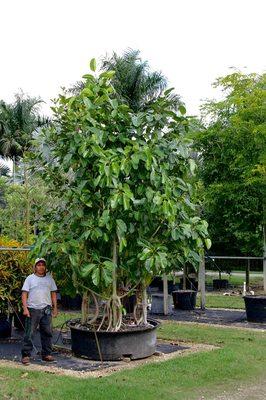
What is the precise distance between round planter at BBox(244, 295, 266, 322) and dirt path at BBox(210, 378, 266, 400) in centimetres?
495

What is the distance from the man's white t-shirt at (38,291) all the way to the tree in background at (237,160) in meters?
6.17

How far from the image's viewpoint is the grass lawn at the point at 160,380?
588 cm

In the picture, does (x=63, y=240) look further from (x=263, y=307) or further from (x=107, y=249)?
(x=263, y=307)

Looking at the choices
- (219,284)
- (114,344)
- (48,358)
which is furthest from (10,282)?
(219,284)

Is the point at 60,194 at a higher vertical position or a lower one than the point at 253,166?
lower

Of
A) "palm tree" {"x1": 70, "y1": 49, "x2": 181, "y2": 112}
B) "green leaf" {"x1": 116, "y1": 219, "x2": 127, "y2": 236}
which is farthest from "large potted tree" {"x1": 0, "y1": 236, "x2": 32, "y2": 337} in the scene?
"palm tree" {"x1": 70, "y1": 49, "x2": 181, "y2": 112}

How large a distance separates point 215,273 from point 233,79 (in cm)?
1573

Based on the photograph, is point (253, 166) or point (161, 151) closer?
point (161, 151)

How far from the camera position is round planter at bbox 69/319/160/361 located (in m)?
7.54

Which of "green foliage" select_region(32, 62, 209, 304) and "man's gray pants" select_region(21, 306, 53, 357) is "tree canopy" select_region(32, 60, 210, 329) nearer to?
"green foliage" select_region(32, 62, 209, 304)

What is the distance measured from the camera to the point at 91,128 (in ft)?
24.3

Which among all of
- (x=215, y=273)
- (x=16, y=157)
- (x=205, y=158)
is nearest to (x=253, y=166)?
(x=205, y=158)

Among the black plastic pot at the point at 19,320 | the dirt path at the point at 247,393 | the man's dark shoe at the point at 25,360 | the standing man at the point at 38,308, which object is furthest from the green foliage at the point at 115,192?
the black plastic pot at the point at 19,320

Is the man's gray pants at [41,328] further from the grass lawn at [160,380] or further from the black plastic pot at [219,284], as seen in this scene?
the black plastic pot at [219,284]
